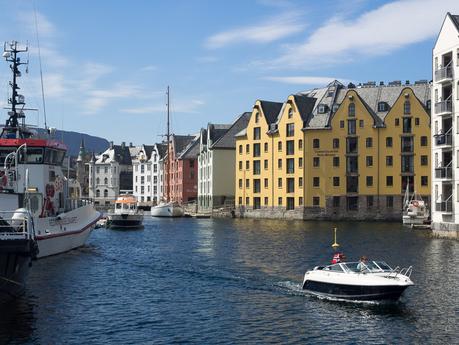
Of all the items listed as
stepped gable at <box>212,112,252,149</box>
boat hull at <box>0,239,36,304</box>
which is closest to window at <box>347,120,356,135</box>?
stepped gable at <box>212,112,252,149</box>

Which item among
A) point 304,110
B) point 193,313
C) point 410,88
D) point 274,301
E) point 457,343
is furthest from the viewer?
point 304,110

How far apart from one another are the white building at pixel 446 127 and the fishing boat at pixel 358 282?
37543mm

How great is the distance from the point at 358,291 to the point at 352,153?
82.0m

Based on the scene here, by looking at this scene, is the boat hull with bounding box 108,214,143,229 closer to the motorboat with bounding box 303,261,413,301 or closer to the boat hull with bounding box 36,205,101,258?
the boat hull with bounding box 36,205,101,258

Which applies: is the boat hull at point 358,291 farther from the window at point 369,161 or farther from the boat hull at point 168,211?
the boat hull at point 168,211

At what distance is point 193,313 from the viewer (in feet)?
109

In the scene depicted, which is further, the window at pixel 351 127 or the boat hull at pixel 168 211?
the boat hull at pixel 168 211

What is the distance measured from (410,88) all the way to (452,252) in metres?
60.1

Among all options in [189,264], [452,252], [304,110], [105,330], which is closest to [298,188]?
[304,110]

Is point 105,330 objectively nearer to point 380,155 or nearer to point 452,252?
point 452,252

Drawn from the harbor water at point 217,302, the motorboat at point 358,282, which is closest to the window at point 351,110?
the harbor water at point 217,302

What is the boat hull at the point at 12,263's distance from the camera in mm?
32125

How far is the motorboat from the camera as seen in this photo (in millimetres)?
33906

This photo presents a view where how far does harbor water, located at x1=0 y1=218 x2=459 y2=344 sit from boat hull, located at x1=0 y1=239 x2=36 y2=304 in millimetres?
908
